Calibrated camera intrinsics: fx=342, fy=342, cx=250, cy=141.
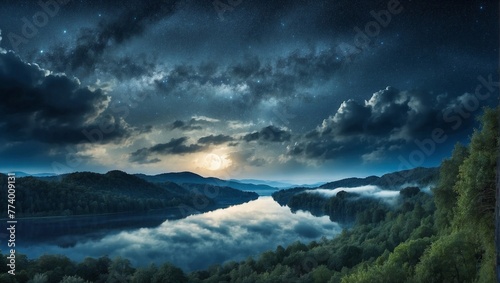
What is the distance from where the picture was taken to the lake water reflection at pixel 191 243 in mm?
127188

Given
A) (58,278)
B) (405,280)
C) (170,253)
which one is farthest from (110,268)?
(405,280)

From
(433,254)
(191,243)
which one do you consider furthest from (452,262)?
(191,243)

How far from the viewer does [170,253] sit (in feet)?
438

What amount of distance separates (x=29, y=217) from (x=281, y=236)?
134m

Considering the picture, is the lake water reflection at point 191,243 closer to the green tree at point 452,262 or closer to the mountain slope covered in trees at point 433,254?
the mountain slope covered in trees at point 433,254

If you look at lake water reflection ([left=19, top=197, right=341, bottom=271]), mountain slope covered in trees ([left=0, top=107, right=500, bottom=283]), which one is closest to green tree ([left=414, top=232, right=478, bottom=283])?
mountain slope covered in trees ([left=0, top=107, right=500, bottom=283])

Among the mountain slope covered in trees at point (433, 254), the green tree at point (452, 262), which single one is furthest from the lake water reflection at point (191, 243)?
Answer: the green tree at point (452, 262)

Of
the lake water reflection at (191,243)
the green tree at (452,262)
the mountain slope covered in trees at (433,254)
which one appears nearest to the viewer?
the mountain slope covered in trees at (433,254)

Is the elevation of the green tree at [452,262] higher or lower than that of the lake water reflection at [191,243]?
higher

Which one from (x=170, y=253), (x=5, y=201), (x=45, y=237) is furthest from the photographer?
(x=5, y=201)

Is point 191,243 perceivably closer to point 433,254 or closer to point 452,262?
point 433,254

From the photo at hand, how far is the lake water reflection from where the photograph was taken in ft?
417

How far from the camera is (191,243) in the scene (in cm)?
15000

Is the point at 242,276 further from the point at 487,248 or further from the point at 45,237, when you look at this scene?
the point at 45,237
